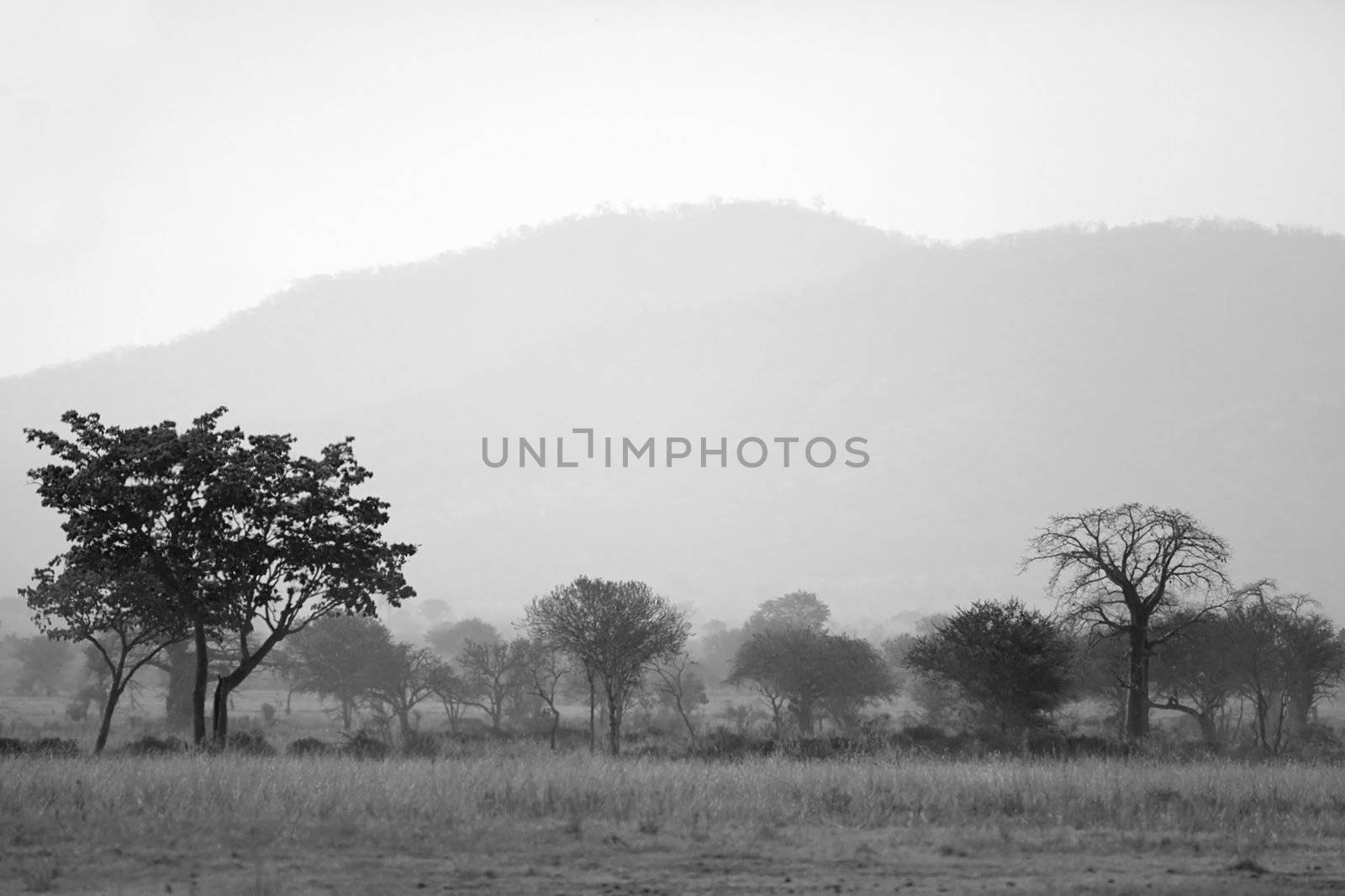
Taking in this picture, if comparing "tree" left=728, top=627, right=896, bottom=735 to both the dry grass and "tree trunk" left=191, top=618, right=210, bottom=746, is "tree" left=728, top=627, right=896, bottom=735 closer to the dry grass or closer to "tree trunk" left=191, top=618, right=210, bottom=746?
"tree trunk" left=191, top=618, right=210, bottom=746

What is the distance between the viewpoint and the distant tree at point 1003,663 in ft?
133

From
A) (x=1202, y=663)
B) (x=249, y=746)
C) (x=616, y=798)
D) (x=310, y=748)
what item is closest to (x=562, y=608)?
(x=310, y=748)

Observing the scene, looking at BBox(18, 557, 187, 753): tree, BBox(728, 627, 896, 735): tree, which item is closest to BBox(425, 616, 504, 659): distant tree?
BBox(728, 627, 896, 735): tree

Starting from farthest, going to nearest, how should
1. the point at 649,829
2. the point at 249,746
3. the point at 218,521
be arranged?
the point at 218,521 < the point at 249,746 < the point at 649,829

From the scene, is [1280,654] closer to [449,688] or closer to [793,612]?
[449,688]

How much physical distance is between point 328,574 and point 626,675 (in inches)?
625

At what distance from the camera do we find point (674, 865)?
1675 cm

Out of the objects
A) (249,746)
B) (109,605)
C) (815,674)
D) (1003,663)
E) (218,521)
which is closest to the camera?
(249,746)

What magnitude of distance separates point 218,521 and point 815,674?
116ft

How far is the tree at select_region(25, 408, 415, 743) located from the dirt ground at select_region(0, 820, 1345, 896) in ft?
51.0

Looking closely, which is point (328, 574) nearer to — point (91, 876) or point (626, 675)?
point (626, 675)

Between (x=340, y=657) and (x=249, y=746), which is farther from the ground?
(x=249, y=746)

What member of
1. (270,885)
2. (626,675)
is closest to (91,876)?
(270,885)

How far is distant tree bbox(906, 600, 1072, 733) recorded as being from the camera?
4050cm
